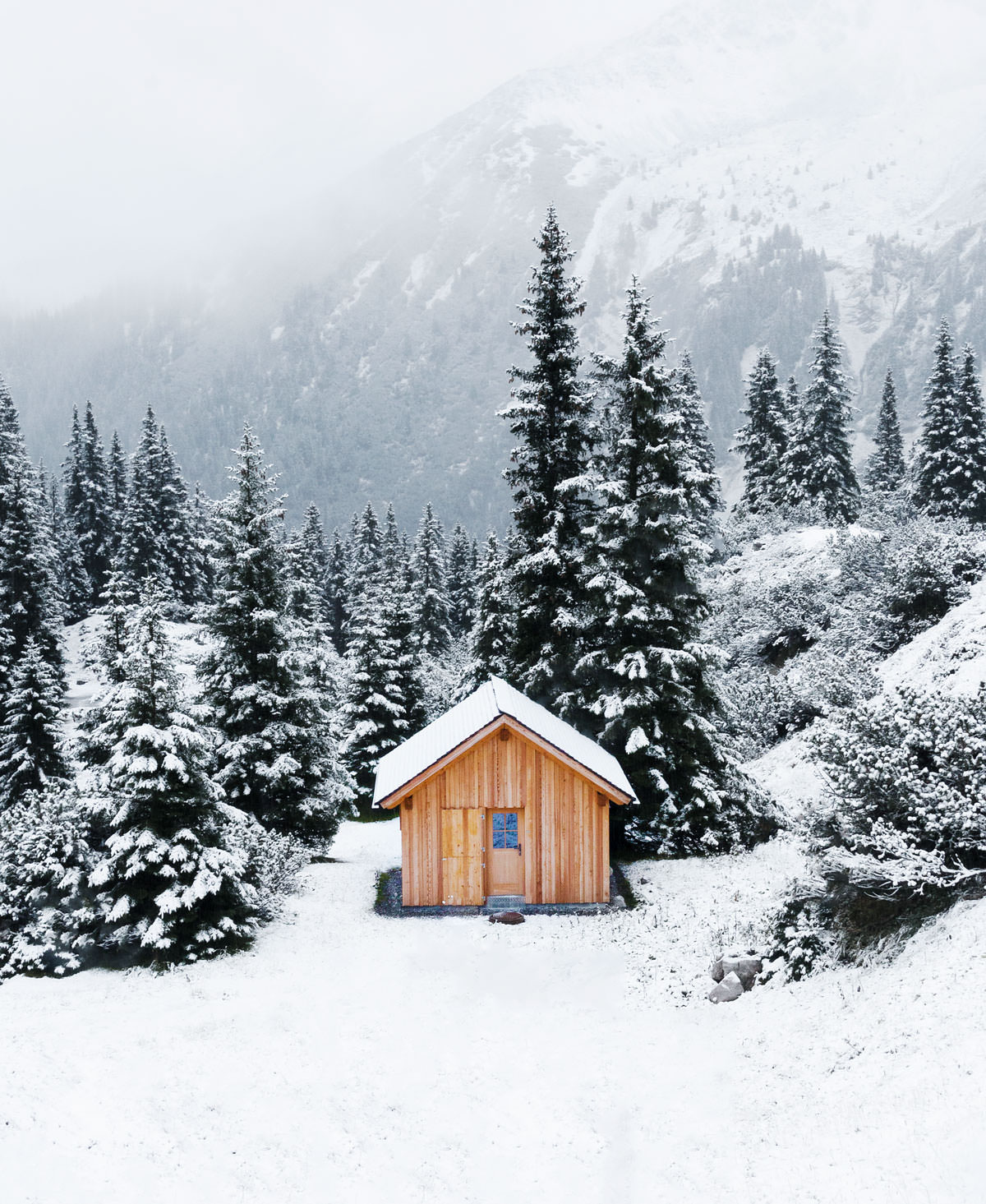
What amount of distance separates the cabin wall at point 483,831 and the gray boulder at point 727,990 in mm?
6179

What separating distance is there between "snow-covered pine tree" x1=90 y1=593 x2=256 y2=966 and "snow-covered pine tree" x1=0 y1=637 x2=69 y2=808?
18.5m

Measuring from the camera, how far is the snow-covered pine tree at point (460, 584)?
241 ft

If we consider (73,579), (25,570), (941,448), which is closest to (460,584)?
(73,579)


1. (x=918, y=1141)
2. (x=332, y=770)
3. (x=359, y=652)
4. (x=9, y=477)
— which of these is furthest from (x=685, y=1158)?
(x=9, y=477)

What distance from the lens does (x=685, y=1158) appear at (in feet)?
30.0

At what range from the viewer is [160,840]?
50.2 ft

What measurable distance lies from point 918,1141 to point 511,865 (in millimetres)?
12217

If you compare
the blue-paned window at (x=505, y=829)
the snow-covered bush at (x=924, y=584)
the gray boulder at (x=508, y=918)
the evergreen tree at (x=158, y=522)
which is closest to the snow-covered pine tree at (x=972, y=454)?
the snow-covered bush at (x=924, y=584)

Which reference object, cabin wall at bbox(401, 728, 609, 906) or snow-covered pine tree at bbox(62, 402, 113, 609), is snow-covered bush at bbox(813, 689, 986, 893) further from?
snow-covered pine tree at bbox(62, 402, 113, 609)

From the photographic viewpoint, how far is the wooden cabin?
19.1 meters

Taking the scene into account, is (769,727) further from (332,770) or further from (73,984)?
(73,984)

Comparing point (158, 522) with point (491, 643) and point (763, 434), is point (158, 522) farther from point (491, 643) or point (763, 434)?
point (763, 434)

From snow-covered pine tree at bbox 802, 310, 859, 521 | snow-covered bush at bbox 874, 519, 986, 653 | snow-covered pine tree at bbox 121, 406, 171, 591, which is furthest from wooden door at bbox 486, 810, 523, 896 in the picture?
snow-covered pine tree at bbox 121, 406, 171, 591

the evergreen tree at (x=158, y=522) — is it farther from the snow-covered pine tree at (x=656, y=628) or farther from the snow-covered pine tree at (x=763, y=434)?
the snow-covered pine tree at (x=656, y=628)
